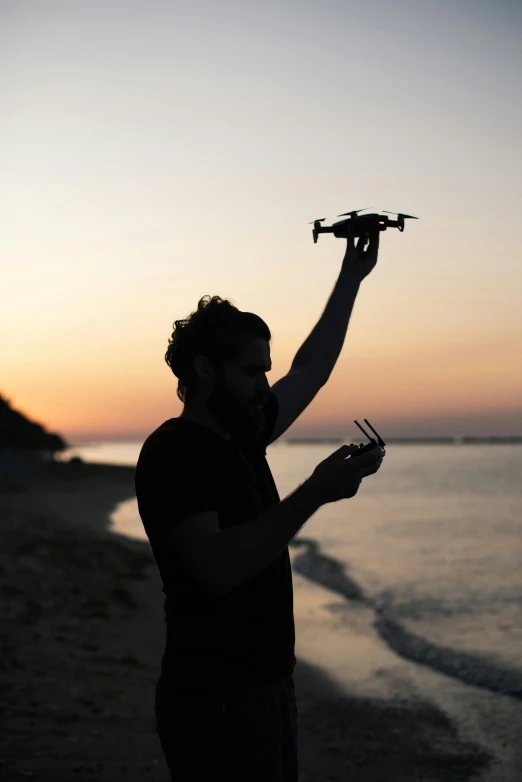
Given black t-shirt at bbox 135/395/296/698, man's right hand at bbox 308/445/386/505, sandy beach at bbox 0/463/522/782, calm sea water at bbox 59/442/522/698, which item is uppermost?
man's right hand at bbox 308/445/386/505

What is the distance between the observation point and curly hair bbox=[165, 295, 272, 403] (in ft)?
7.64

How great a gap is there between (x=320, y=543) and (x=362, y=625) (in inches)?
467

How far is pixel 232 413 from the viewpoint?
230 cm

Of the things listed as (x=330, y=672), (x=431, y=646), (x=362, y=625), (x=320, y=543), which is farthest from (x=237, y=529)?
(x=320, y=543)

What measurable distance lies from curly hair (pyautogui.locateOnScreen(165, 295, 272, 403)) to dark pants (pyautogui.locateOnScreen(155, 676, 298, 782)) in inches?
37.8

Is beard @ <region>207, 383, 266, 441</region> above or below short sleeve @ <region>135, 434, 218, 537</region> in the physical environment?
above

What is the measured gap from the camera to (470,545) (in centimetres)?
2286

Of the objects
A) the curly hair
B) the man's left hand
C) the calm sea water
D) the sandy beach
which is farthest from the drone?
the calm sea water

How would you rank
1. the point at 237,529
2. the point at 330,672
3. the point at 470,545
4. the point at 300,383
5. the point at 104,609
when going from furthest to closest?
the point at 470,545 < the point at 104,609 < the point at 330,672 < the point at 300,383 < the point at 237,529

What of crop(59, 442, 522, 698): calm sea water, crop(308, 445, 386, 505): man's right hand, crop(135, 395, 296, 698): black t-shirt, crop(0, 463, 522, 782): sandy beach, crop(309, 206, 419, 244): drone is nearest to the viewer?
crop(308, 445, 386, 505): man's right hand

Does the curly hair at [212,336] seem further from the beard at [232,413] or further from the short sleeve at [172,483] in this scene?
the short sleeve at [172,483]

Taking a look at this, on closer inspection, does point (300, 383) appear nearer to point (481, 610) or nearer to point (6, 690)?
point (6, 690)

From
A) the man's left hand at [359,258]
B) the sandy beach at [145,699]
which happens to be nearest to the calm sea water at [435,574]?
the sandy beach at [145,699]

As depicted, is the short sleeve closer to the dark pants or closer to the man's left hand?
the dark pants
